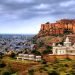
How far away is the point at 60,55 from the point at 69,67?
10472 mm

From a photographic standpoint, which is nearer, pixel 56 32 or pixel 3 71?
pixel 3 71

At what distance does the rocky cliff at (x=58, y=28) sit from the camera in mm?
100375

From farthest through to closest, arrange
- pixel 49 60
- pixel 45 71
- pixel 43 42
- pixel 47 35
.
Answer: pixel 47 35, pixel 43 42, pixel 49 60, pixel 45 71

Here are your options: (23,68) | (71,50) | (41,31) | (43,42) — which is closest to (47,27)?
(41,31)

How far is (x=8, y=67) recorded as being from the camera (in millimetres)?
49562

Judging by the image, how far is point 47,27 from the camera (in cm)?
10450

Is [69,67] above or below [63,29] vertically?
below

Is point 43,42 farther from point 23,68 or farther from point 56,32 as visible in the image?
point 23,68

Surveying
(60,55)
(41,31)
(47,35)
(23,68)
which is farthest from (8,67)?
(41,31)

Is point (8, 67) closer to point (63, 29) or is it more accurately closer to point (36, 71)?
point (36, 71)

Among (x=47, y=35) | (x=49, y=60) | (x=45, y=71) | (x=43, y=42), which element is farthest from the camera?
(x=47, y=35)

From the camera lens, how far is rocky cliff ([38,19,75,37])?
10038 cm

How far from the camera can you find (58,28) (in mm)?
100562

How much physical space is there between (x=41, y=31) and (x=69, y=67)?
5926 cm
